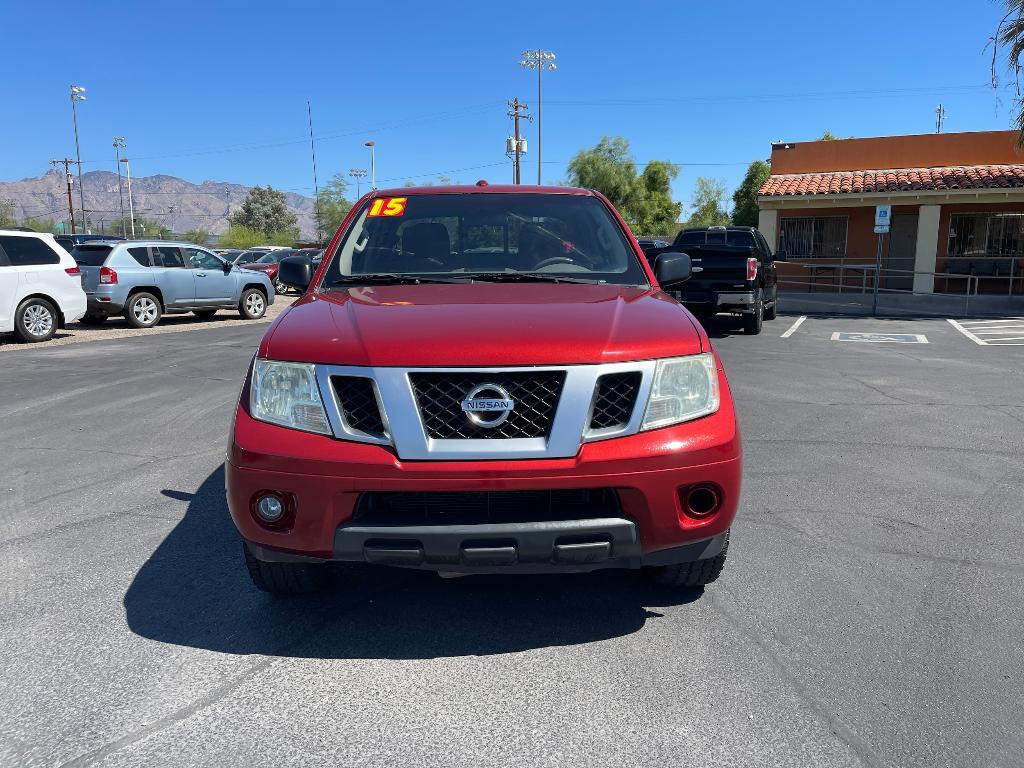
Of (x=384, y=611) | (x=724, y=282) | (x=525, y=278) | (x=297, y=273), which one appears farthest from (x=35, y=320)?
(x=384, y=611)

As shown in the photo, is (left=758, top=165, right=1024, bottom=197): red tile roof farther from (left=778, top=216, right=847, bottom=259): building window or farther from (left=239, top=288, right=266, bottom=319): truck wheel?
(left=239, top=288, right=266, bottom=319): truck wheel

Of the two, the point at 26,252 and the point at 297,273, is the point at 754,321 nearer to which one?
the point at 297,273

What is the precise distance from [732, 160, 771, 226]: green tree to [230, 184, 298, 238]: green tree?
68527mm

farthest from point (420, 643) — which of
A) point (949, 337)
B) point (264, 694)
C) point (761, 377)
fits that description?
point (949, 337)

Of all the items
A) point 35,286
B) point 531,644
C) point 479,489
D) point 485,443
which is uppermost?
point 35,286

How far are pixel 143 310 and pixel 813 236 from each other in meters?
19.1

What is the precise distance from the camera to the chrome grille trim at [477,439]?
8.43 ft

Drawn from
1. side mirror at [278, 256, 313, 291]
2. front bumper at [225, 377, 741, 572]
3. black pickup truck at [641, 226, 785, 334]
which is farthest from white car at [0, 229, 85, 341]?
front bumper at [225, 377, 741, 572]

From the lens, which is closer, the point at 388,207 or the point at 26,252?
the point at 388,207

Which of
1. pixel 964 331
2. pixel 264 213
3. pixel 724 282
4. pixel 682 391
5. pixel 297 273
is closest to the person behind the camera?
pixel 682 391

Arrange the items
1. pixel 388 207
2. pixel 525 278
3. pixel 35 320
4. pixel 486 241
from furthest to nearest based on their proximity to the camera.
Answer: pixel 35 320 < pixel 388 207 < pixel 486 241 < pixel 525 278

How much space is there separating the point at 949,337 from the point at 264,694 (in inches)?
562

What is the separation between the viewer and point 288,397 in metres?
2.76

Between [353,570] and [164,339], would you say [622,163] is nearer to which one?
[164,339]
